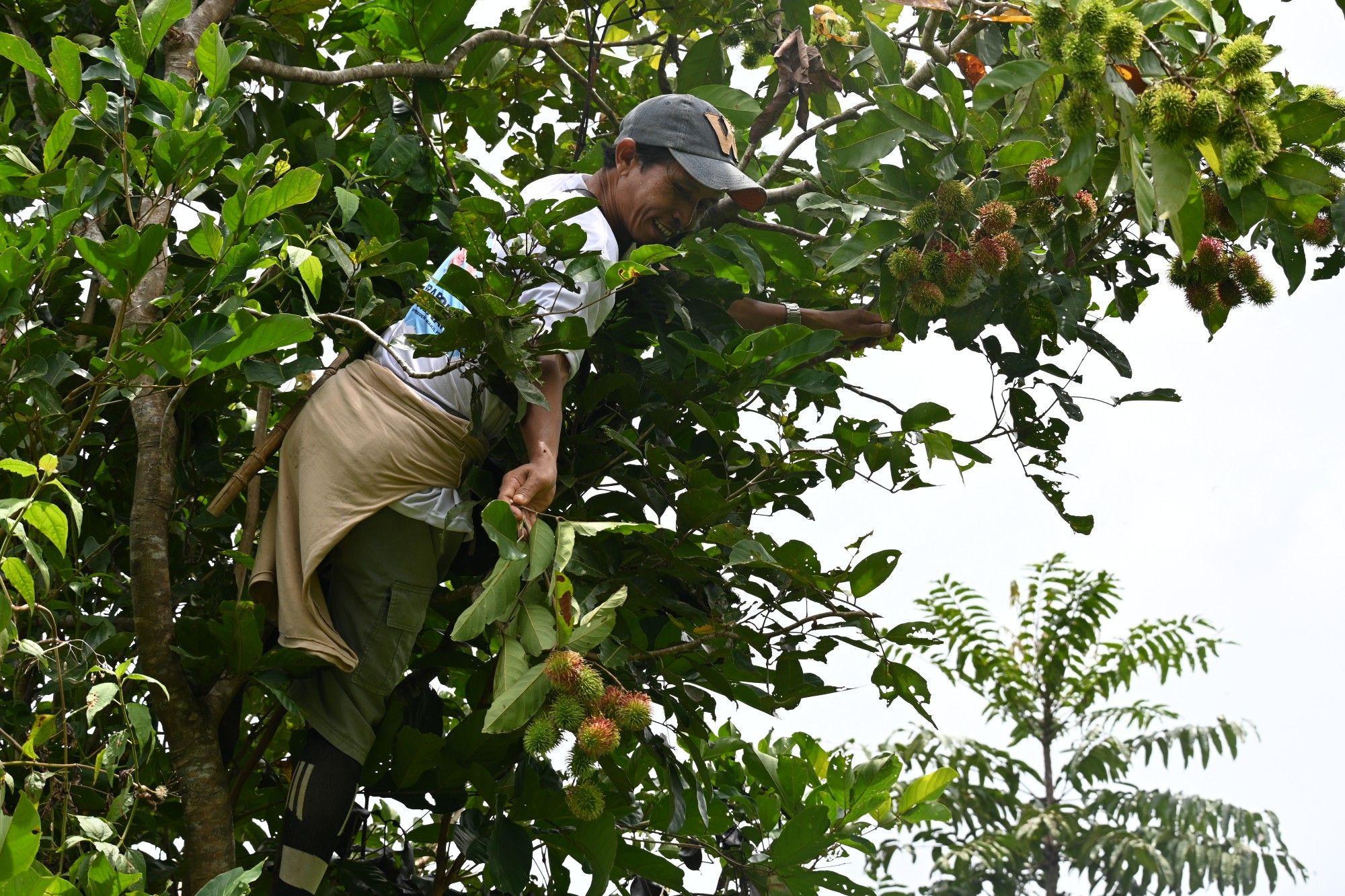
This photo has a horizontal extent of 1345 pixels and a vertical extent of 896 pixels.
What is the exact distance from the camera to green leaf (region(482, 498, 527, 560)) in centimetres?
187

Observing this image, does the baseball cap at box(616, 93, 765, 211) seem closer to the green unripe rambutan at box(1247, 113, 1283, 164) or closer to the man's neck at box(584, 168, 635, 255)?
the man's neck at box(584, 168, 635, 255)

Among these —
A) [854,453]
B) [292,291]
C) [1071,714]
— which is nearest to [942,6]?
[854,453]

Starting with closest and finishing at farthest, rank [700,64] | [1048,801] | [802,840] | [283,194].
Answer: [283,194]
[802,840]
[700,64]
[1048,801]

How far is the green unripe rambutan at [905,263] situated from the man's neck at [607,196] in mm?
527

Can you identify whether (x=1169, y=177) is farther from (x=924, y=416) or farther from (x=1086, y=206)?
(x=924, y=416)

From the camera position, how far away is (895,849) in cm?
812

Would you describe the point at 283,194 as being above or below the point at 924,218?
below

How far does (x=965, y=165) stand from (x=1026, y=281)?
0.77 ft

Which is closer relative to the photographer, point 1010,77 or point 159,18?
point 1010,77

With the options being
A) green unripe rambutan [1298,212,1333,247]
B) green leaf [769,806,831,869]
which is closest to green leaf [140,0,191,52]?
green leaf [769,806,831,869]

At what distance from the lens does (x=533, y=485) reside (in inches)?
80.9

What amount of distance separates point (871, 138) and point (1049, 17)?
454 millimetres

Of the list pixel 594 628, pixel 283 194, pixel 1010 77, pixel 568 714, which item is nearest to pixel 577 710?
pixel 568 714

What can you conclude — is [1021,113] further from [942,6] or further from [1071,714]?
[1071,714]
